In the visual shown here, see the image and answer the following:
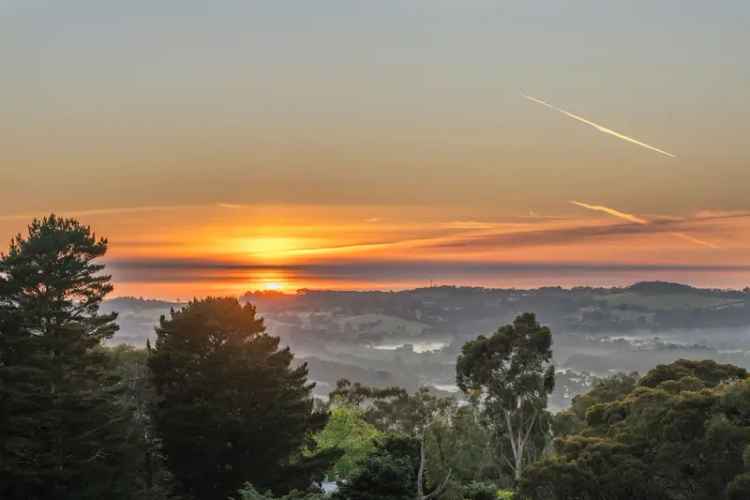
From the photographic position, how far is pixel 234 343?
116 ft

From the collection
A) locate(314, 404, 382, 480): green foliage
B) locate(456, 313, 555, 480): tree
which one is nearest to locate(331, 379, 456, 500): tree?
locate(314, 404, 382, 480): green foliage

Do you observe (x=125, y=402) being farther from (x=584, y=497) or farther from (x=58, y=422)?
(x=584, y=497)

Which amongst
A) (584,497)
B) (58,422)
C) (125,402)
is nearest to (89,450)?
(58,422)

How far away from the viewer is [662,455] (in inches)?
1008

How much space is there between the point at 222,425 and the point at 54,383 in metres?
7.79

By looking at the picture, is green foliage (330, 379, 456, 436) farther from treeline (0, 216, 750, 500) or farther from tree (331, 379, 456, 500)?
treeline (0, 216, 750, 500)

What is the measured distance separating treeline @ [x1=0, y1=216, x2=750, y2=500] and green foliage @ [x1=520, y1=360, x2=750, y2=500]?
5 centimetres

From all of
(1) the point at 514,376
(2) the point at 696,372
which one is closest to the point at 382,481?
(2) the point at 696,372

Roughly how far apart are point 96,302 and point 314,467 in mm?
12283

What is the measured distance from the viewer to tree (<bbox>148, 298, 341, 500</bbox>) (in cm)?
3362

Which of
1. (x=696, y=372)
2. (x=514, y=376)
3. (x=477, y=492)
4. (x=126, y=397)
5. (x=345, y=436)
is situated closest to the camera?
(x=477, y=492)

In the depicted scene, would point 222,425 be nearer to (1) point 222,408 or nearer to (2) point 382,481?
(1) point 222,408

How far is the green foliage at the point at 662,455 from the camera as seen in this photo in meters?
24.5

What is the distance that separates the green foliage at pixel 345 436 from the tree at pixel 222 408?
682 cm
